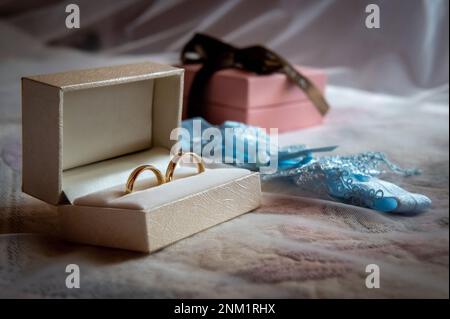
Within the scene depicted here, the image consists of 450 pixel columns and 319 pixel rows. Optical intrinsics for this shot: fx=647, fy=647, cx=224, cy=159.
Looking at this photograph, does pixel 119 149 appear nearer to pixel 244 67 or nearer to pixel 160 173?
pixel 160 173

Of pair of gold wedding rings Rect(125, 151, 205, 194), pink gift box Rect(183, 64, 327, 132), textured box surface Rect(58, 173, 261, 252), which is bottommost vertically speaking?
textured box surface Rect(58, 173, 261, 252)

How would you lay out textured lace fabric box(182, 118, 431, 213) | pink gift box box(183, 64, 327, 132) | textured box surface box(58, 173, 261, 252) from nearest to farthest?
textured box surface box(58, 173, 261, 252) < textured lace fabric box(182, 118, 431, 213) < pink gift box box(183, 64, 327, 132)

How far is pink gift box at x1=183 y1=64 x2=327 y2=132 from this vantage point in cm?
140

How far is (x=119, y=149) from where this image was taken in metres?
1.04

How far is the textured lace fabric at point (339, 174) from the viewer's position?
3.11 feet

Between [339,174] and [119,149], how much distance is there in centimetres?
35

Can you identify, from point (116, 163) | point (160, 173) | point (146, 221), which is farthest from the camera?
point (116, 163)

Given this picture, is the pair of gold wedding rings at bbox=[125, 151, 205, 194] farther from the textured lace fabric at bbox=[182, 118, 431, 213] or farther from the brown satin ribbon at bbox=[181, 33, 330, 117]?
the brown satin ribbon at bbox=[181, 33, 330, 117]

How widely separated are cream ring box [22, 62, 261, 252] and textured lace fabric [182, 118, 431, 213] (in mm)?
125

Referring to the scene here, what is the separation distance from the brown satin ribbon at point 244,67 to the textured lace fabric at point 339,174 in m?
0.23

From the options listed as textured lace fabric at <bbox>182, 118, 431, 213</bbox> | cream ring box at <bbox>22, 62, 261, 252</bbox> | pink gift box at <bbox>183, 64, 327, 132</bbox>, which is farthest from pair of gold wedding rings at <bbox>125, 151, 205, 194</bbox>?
pink gift box at <bbox>183, 64, 327, 132</bbox>

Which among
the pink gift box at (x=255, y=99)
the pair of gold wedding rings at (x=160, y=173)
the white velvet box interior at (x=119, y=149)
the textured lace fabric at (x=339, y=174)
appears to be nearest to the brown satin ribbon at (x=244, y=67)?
the pink gift box at (x=255, y=99)

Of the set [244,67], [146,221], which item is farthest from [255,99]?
[146,221]

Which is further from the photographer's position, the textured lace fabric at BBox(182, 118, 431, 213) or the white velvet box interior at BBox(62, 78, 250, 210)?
the textured lace fabric at BBox(182, 118, 431, 213)
